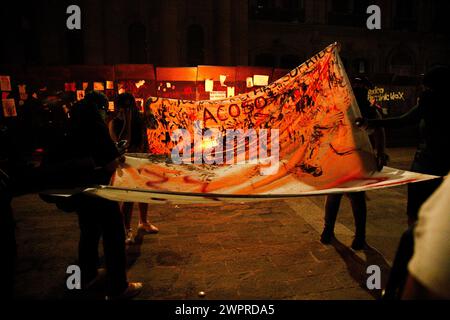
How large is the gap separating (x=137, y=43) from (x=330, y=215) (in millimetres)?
18512

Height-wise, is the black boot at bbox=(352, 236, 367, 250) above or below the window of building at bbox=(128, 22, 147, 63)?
below

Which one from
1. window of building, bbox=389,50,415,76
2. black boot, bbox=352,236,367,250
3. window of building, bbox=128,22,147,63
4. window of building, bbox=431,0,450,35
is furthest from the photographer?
window of building, bbox=431,0,450,35

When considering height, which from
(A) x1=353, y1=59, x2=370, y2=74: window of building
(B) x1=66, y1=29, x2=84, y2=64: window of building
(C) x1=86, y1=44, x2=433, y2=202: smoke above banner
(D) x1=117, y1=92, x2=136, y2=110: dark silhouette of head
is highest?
(B) x1=66, y1=29, x2=84, y2=64: window of building

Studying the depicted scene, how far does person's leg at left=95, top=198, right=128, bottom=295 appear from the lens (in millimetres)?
3225

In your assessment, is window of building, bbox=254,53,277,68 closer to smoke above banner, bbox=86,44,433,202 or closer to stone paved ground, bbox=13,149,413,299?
stone paved ground, bbox=13,149,413,299

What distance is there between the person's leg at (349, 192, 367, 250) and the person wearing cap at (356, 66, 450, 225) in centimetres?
80

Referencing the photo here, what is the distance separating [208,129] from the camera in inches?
210

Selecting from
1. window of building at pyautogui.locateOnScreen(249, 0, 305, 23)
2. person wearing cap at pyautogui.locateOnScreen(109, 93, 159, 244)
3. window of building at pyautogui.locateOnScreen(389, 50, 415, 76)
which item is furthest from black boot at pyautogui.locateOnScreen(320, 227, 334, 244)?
window of building at pyautogui.locateOnScreen(389, 50, 415, 76)

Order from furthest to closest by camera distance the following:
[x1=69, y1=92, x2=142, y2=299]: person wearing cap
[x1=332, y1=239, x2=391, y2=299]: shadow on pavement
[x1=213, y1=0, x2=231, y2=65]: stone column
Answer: [x1=213, y1=0, x2=231, y2=65]: stone column → [x1=332, y1=239, x2=391, y2=299]: shadow on pavement → [x1=69, y1=92, x2=142, y2=299]: person wearing cap

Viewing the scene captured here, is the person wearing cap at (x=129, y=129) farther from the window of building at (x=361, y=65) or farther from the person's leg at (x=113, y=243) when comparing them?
the window of building at (x=361, y=65)

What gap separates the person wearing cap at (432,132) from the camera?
3367 millimetres

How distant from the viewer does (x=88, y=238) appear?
3469mm

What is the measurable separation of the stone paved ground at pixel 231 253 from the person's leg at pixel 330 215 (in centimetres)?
15

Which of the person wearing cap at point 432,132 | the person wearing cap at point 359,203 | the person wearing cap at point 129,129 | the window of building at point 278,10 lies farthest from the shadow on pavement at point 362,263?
the window of building at point 278,10
